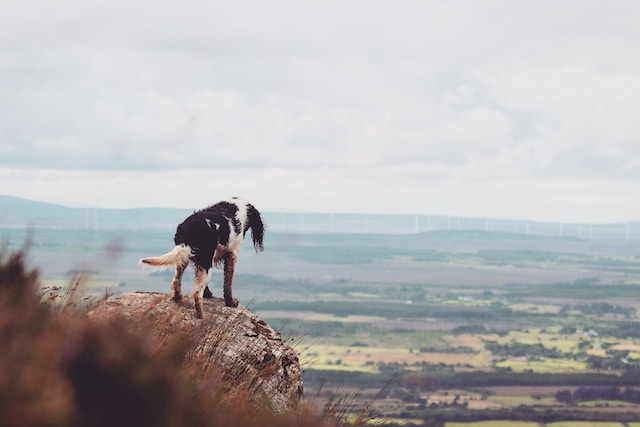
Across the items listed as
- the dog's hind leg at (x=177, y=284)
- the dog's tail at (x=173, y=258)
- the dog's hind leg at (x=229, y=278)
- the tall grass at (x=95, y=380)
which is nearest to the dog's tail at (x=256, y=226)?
the dog's hind leg at (x=229, y=278)

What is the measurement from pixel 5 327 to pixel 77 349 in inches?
23.2

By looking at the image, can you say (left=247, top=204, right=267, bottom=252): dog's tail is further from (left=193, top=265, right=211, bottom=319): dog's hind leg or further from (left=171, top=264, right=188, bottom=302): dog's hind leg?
(left=171, top=264, right=188, bottom=302): dog's hind leg

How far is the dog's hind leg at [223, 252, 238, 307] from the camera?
12211mm

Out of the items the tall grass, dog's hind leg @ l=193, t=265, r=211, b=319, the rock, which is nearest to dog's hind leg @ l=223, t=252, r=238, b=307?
the rock

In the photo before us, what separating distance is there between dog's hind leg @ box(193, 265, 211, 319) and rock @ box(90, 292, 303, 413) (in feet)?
0.36

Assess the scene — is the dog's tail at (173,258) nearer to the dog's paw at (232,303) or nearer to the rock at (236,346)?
the rock at (236,346)

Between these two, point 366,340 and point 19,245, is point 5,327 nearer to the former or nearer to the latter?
point 19,245

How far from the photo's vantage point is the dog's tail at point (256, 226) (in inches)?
532

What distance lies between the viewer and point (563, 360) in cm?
13488

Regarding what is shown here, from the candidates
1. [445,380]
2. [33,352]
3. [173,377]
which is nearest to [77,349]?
[33,352]

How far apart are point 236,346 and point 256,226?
3488mm

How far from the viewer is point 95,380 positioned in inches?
203

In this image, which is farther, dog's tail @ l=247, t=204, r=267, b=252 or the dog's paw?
dog's tail @ l=247, t=204, r=267, b=252

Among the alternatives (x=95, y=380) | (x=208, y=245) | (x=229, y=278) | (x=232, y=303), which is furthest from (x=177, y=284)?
(x=95, y=380)
